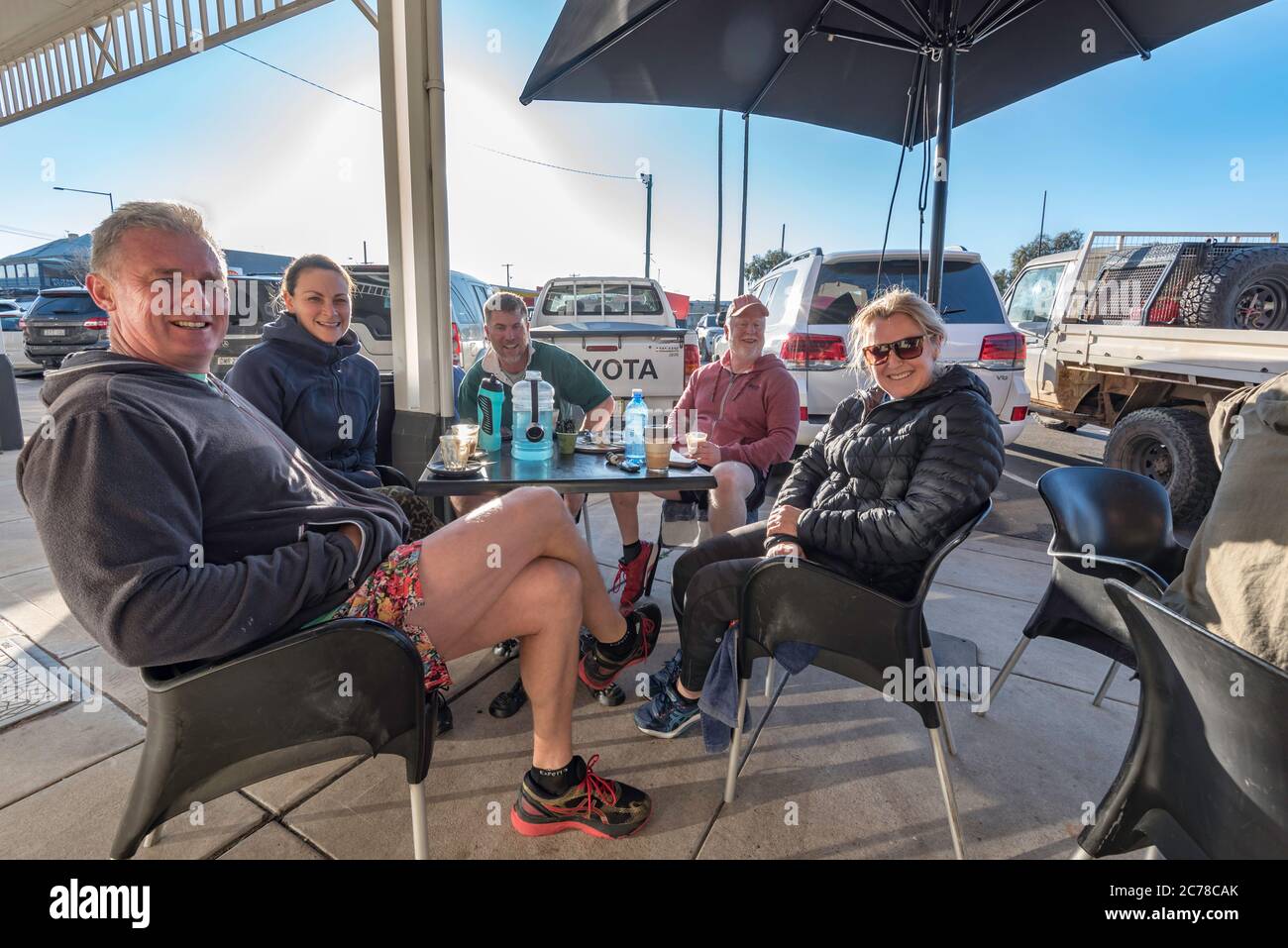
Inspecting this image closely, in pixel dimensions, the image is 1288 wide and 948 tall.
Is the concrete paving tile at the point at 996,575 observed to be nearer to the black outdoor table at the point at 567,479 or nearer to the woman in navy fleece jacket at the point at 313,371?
the black outdoor table at the point at 567,479

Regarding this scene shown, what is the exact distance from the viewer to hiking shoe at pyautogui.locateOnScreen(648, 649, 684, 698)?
2.28 m

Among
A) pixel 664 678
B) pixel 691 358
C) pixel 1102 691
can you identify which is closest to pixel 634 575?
pixel 664 678

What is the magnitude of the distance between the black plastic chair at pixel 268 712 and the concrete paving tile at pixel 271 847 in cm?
54

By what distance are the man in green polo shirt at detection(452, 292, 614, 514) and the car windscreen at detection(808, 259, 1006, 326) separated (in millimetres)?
2731

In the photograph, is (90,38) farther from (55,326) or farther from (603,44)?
(55,326)

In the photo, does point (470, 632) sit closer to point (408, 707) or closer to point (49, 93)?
point (408, 707)

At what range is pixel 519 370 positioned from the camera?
10.9 ft

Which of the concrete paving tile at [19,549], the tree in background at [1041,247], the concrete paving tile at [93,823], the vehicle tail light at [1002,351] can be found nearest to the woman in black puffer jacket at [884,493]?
the concrete paving tile at [93,823]

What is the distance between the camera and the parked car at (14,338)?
13.1 metres

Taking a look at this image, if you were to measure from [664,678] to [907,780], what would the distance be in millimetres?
890

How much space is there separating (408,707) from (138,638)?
0.52 meters
